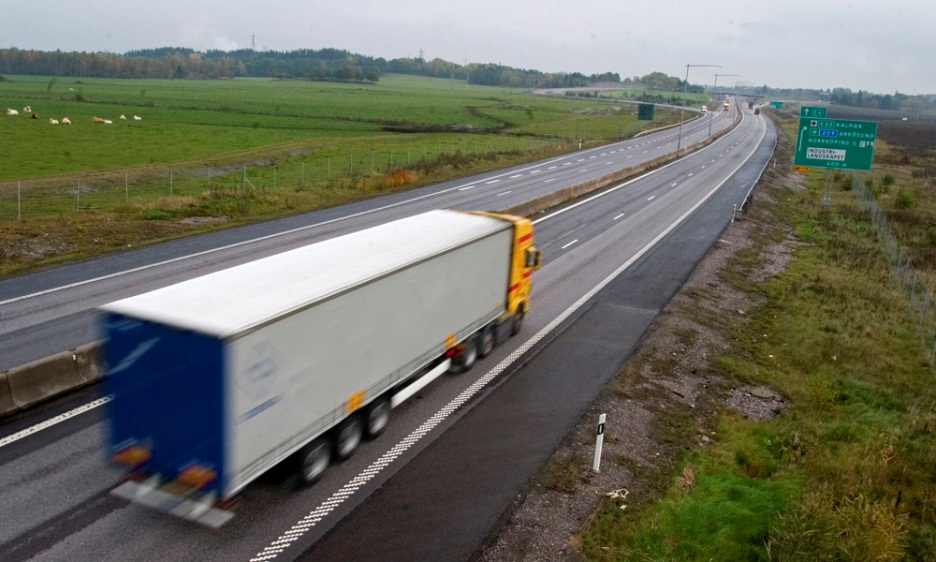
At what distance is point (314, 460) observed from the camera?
11070 mm

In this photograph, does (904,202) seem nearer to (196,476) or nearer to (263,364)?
(263,364)

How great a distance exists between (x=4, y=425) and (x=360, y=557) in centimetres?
696

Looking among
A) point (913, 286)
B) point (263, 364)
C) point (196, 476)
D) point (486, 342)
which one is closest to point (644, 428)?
point (486, 342)

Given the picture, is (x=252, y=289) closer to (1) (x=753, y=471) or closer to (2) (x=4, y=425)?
(2) (x=4, y=425)

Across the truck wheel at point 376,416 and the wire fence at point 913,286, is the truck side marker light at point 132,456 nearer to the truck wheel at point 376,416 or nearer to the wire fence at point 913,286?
the truck wheel at point 376,416

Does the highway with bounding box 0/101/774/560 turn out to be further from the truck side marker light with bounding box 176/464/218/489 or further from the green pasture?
the green pasture

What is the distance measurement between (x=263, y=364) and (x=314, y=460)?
2.39 metres

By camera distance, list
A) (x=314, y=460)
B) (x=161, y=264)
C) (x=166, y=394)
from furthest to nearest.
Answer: (x=161, y=264) < (x=314, y=460) < (x=166, y=394)

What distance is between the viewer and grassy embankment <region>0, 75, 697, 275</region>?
30.7 meters

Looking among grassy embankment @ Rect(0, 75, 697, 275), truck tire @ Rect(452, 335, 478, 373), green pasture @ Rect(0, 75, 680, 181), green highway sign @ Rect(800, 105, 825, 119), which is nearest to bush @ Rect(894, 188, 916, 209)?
green highway sign @ Rect(800, 105, 825, 119)

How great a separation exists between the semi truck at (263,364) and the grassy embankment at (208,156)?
16.2 meters

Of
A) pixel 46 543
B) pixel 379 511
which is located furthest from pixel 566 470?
pixel 46 543

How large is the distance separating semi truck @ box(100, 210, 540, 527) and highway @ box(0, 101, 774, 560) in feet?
1.98

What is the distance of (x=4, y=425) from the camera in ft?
41.0
